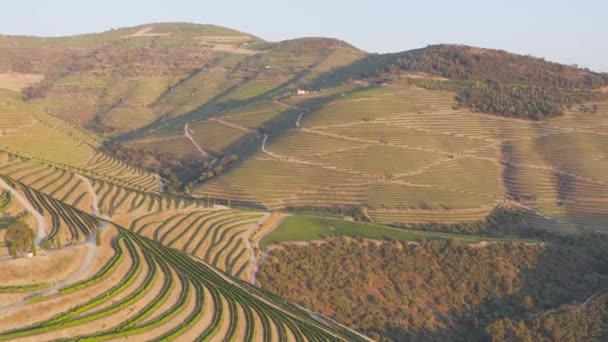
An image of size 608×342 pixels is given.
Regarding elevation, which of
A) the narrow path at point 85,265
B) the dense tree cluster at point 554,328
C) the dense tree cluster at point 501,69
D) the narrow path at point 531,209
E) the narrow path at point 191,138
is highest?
the dense tree cluster at point 501,69

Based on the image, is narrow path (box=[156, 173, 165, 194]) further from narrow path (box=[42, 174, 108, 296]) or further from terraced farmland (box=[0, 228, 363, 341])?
narrow path (box=[42, 174, 108, 296])

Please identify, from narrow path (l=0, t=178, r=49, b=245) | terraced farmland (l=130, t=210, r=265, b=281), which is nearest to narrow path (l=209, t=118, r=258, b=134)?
terraced farmland (l=130, t=210, r=265, b=281)

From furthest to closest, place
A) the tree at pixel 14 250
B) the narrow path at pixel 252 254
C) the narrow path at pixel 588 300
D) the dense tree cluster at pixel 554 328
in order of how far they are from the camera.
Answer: the narrow path at pixel 252 254
the narrow path at pixel 588 300
the dense tree cluster at pixel 554 328
the tree at pixel 14 250

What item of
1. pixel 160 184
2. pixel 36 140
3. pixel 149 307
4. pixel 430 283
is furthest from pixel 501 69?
pixel 149 307

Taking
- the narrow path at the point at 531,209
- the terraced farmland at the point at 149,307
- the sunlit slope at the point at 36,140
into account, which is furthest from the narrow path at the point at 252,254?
the narrow path at the point at 531,209

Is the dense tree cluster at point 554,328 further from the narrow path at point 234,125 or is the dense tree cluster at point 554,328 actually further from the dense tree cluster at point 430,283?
the narrow path at point 234,125

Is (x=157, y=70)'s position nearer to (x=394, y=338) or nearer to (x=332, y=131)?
(x=332, y=131)

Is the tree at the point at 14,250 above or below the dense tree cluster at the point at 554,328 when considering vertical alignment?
above

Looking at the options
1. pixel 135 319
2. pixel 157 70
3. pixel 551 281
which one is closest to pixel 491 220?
pixel 551 281
